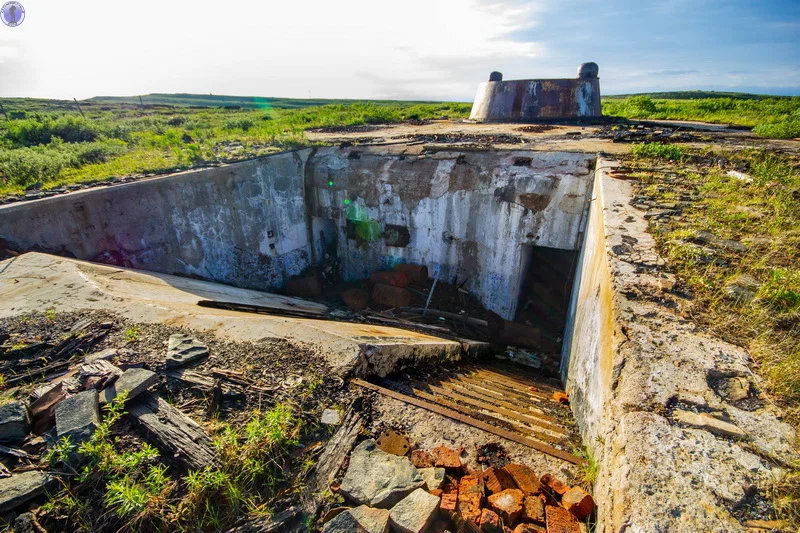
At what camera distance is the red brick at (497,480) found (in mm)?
1919

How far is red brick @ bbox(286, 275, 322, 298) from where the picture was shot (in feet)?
25.4

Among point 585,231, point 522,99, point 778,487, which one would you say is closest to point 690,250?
point 778,487

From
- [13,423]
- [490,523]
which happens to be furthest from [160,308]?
[490,523]

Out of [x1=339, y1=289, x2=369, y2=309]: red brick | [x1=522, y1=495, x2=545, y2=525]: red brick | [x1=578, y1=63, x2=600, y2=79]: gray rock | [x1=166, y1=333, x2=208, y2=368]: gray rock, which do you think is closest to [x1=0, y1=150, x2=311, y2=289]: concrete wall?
[x1=339, y1=289, x2=369, y2=309]: red brick

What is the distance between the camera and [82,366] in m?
2.48

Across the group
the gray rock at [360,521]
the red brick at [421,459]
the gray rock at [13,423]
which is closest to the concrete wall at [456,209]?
the red brick at [421,459]

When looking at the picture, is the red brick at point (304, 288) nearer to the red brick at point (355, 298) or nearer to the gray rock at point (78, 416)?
the red brick at point (355, 298)

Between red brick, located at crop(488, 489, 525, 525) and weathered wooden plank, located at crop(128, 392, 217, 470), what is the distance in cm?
147

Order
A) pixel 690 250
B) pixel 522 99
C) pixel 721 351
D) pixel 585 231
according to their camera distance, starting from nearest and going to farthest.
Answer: pixel 721 351 → pixel 690 250 → pixel 585 231 → pixel 522 99

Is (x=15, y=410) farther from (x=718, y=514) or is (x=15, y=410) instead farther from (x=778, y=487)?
(x=778, y=487)

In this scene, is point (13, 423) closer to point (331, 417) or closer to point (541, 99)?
point (331, 417)

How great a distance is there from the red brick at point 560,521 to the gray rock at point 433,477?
535mm

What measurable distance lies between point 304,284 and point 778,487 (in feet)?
24.1

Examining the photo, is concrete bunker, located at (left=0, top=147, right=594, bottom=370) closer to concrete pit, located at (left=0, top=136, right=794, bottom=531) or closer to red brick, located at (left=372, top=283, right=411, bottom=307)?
concrete pit, located at (left=0, top=136, right=794, bottom=531)
